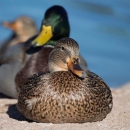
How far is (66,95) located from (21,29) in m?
8.46

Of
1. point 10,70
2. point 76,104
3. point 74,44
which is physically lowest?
point 10,70

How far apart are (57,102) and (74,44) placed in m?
0.68

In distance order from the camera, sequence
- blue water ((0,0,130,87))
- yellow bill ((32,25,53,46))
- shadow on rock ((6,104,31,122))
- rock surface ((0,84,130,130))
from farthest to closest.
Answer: blue water ((0,0,130,87)) < yellow bill ((32,25,53,46)) < shadow on rock ((6,104,31,122)) < rock surface ((0,84,130,130))

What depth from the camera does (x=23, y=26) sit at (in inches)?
575

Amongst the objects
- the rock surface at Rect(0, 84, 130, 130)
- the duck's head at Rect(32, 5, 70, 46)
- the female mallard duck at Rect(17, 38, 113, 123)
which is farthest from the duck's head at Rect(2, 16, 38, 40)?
the female mallard duck at Rect(17, 38, 113, 123)

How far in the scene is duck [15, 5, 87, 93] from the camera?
27.5 feet

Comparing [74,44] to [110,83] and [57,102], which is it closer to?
[57,102]

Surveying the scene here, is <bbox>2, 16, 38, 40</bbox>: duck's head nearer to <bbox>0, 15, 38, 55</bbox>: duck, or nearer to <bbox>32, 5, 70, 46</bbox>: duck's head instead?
<bbox>0, 15, 38, 55</bbox>: duck

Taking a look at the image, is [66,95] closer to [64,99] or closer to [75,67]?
[64,99]

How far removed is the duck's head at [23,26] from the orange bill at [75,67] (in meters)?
7.89

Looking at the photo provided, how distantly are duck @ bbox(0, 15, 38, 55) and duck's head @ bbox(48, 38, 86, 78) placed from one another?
24.7ft

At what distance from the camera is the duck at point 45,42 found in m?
8.38

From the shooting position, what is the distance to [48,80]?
21.3 feet

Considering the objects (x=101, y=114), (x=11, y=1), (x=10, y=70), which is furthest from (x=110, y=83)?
(x=11, y=1)
